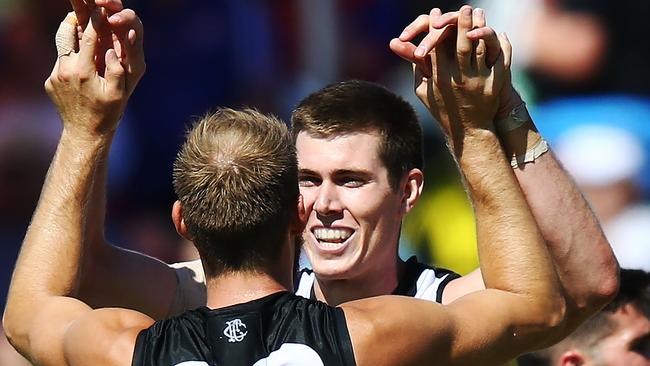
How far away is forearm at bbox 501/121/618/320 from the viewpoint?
157 inches

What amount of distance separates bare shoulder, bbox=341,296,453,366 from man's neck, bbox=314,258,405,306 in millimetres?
1150

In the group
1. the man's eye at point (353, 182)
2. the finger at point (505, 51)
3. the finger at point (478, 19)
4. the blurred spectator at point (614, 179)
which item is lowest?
the blurred spectator at point (614, 179)

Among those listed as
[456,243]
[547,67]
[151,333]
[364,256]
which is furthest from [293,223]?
[547,67]

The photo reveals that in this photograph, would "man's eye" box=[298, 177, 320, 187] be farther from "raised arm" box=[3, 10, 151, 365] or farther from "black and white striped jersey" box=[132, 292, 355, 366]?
"black and white striped jersey" box=[132, 292, 355, 366]

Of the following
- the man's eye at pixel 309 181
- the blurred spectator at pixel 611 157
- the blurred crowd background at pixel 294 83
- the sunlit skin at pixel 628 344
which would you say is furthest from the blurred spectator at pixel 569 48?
the man's eye at pixel 309 181

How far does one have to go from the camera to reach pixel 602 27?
7.84 metres

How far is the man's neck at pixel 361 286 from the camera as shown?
4695 mm

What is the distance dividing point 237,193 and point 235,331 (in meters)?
0.35

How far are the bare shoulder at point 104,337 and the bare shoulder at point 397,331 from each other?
55cm

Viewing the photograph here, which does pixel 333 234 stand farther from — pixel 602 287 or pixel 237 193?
pixel 237 193

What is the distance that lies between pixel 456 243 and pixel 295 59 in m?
1.99

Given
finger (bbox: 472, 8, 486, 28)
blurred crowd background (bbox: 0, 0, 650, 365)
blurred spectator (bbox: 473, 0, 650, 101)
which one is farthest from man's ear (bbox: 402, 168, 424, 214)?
blurred spectator (bbox: 473, 0, 650, 101)

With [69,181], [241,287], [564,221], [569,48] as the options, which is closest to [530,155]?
[564,221]

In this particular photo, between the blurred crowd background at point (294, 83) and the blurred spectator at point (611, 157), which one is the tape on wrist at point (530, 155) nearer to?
the blurred spectator at point (611, 157)
